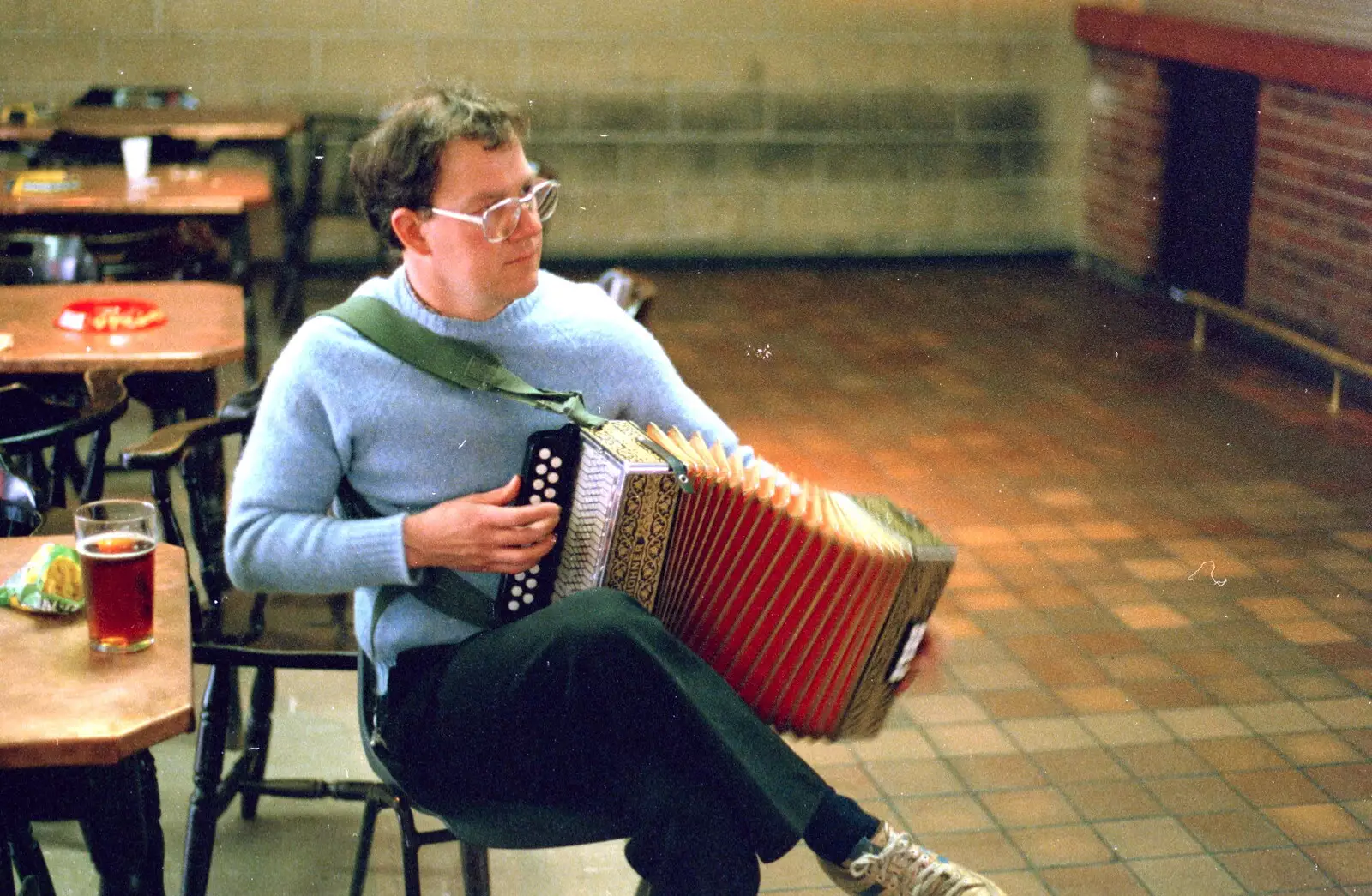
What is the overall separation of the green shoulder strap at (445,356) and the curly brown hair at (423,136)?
0.14 metres

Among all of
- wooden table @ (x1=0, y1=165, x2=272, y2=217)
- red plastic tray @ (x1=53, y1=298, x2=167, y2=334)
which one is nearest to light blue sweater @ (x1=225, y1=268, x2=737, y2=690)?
red plastic tray @ (x1=53, y1=298, x2=167, y2=334)

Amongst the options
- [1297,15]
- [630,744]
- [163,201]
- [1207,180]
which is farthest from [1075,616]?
[1207,180]

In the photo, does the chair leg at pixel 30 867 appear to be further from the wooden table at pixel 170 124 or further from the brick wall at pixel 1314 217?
the brick wall at pixel 1314 217

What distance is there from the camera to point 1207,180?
7.03 meters

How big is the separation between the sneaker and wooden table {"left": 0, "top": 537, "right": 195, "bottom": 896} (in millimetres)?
819

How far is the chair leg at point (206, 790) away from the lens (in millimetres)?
2453

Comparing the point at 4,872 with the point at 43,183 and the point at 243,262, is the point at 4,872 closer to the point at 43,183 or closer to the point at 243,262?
the point at 43,183

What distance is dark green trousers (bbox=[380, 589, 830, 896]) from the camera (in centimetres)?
189

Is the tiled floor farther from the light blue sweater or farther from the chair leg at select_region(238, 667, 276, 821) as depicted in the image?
the light blue sweater

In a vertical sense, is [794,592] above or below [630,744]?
above

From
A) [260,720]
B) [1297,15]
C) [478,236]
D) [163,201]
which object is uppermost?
[1297,15]

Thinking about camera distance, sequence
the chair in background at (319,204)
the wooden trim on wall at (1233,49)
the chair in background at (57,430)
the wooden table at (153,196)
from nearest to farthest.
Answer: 1. the chair in background at (57,430)
2. the wooden table at (153,196)
3. the wooden trim on wall at (1233,49)
4. the chair in background at (319,204)

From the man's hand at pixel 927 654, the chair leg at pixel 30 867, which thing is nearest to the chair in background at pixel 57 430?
the chair leg at pixel 30 867

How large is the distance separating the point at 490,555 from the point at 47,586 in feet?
1.66
